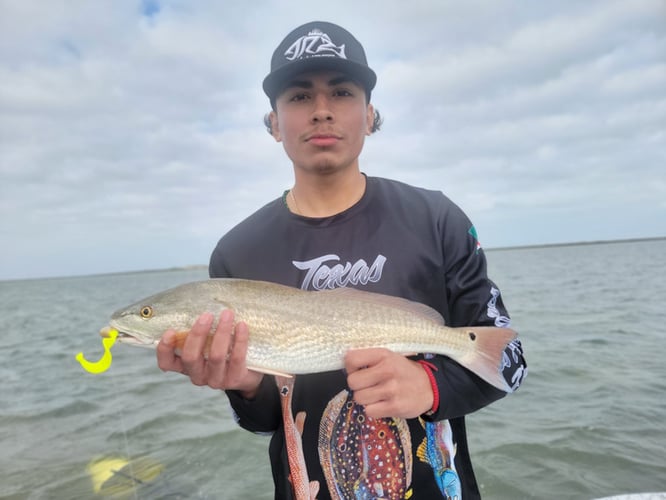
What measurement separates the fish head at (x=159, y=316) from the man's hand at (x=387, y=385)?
2.75 feet

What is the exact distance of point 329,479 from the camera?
7.69 ft

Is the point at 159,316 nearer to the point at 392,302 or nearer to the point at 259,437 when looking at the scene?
the point at 392,302

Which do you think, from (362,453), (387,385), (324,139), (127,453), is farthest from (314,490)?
(127,453)

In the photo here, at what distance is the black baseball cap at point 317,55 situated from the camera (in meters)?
2.42

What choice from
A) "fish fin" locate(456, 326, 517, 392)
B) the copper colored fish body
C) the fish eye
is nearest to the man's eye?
the copper colored fish body

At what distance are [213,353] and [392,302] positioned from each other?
3.21ft

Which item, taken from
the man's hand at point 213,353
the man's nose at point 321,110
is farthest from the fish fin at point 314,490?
the man's nose at point 321,110

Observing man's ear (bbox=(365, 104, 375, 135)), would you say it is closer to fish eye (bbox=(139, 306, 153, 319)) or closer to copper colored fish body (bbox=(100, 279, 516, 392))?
copper colored fish body (bbox=(100, 279, 516, 392))

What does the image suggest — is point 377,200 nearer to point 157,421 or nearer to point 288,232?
point 288,232

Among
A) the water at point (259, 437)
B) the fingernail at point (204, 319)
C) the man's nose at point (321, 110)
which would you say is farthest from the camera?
the water at point (259, 437)

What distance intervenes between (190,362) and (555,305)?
24427mm

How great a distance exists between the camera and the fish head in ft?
8.11

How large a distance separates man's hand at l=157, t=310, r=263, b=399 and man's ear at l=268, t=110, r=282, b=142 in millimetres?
1232

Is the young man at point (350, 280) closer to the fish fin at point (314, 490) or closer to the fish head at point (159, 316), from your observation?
the fish fin at point (314, 490)
